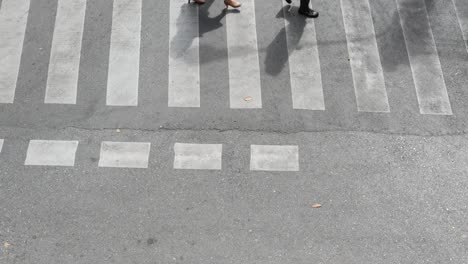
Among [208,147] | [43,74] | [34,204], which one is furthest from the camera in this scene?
[43,74]

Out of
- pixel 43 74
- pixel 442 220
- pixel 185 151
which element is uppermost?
pixel 43 74

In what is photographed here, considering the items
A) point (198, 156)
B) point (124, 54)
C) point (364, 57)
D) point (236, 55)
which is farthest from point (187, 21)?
point (364, 57)

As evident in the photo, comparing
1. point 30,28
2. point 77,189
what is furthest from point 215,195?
point 30,28

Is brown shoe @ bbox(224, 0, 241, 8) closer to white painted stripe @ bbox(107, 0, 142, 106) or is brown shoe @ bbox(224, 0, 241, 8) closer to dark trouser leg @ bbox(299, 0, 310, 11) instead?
→ dark trouser leg @ bbox(299, 0, 310, 11)

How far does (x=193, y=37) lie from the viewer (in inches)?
374

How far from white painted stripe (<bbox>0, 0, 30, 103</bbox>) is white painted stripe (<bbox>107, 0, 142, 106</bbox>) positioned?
156 centimetres

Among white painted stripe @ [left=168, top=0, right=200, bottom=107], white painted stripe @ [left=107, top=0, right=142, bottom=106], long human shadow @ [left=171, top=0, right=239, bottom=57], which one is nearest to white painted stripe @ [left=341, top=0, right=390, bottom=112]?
long human shadow @ [left=171, top=0, right=239, bottom=57]

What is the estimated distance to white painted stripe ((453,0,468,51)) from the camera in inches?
384

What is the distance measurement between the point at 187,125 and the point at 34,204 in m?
2.56

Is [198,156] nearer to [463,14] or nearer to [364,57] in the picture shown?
[364,57]

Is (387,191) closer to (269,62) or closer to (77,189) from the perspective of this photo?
(269,62)

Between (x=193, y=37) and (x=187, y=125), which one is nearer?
(x=187, y=125)

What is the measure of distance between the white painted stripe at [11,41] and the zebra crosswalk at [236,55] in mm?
16

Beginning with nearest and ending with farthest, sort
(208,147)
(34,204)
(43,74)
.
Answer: (34,204) → (208,147) → (43,74)
